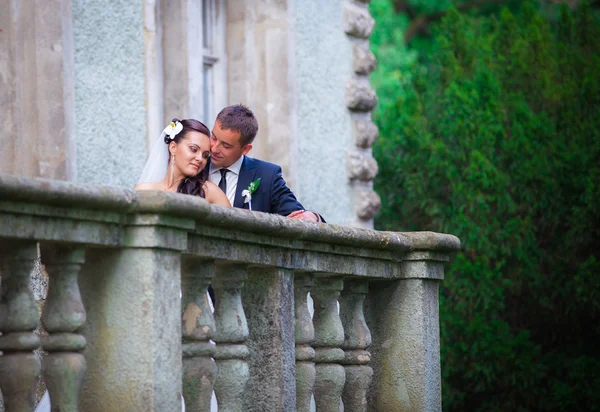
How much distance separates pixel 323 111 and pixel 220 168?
3.32 metres

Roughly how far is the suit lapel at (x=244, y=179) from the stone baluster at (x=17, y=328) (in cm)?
216

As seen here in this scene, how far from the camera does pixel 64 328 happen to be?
125 inches

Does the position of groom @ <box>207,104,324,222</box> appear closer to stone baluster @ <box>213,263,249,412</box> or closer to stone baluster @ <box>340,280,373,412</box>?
stone baluster @ <box>340,280,373,412</box>

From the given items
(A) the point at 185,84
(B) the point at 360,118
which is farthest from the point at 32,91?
(B) the point at 360,118

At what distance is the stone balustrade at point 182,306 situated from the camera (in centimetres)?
308

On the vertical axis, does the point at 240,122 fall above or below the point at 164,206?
above

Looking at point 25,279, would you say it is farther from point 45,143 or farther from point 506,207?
point 506,207

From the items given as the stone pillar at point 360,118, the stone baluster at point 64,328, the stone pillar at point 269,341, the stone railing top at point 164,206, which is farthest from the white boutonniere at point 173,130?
the stone pillar at point 360,118

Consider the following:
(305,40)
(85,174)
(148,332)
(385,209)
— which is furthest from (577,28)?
(148,332)

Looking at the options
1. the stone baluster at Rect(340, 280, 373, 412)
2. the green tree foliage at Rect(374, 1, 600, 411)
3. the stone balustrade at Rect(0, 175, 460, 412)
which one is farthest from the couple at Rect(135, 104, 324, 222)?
the green tree foliage at Rect(374, 1, 600, 411)

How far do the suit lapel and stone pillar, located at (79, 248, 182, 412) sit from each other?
1.88 metres

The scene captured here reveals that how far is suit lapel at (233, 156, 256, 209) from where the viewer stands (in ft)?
17.1

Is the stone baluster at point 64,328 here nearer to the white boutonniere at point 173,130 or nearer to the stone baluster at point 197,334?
the stone baluster at point 197,334

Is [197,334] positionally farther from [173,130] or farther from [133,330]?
[173,130]
